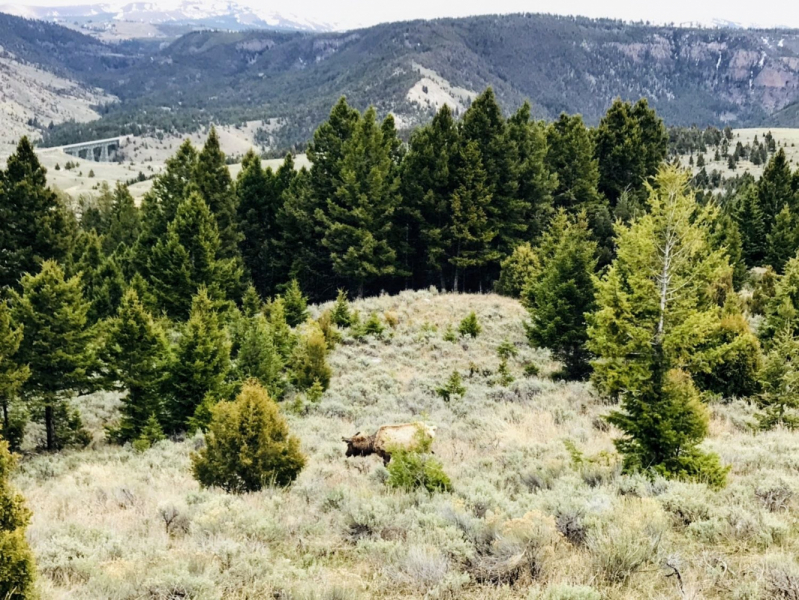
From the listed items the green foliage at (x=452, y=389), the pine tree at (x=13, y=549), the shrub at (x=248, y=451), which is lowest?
the green foliage at (x=452, y=389)

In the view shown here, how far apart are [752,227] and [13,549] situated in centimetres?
5161

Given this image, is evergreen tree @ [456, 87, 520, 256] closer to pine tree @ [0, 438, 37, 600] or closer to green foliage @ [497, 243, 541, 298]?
green foliage @ [497, 243, 541, 298]

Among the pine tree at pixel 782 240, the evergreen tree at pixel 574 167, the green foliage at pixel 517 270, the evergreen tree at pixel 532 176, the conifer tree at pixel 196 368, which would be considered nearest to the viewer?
the conifer tree at pixel 196 368

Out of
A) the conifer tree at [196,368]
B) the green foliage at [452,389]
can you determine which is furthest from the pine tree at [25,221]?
the green foliage at [452,389]

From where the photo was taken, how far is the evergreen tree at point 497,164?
3766 centimetres

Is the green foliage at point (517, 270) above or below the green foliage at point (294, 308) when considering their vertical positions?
above

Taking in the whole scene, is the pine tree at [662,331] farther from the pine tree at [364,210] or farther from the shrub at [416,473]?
the pine tree at [364,210]

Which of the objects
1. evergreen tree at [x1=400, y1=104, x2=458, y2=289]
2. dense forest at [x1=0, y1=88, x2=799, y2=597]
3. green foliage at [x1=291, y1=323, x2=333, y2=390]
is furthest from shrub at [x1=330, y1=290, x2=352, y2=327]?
evergreen tree at [x1=400, y1=104, x2=458, y2=289]

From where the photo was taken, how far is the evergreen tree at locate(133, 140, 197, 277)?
3919 centimetres

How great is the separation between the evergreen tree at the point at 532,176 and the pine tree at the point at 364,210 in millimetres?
9208

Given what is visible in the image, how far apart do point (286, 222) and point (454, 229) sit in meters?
13.5

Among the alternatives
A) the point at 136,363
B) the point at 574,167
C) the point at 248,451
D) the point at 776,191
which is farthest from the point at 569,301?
the point at 776,191

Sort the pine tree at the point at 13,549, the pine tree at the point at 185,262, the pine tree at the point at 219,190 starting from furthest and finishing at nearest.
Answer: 1. the pine tree at the point at 219,190
2. the pine tree at the point at 185,262
3. the pine tree at the point at 13,549

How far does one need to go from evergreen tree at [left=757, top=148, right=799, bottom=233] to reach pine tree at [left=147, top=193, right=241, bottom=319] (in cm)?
4335
